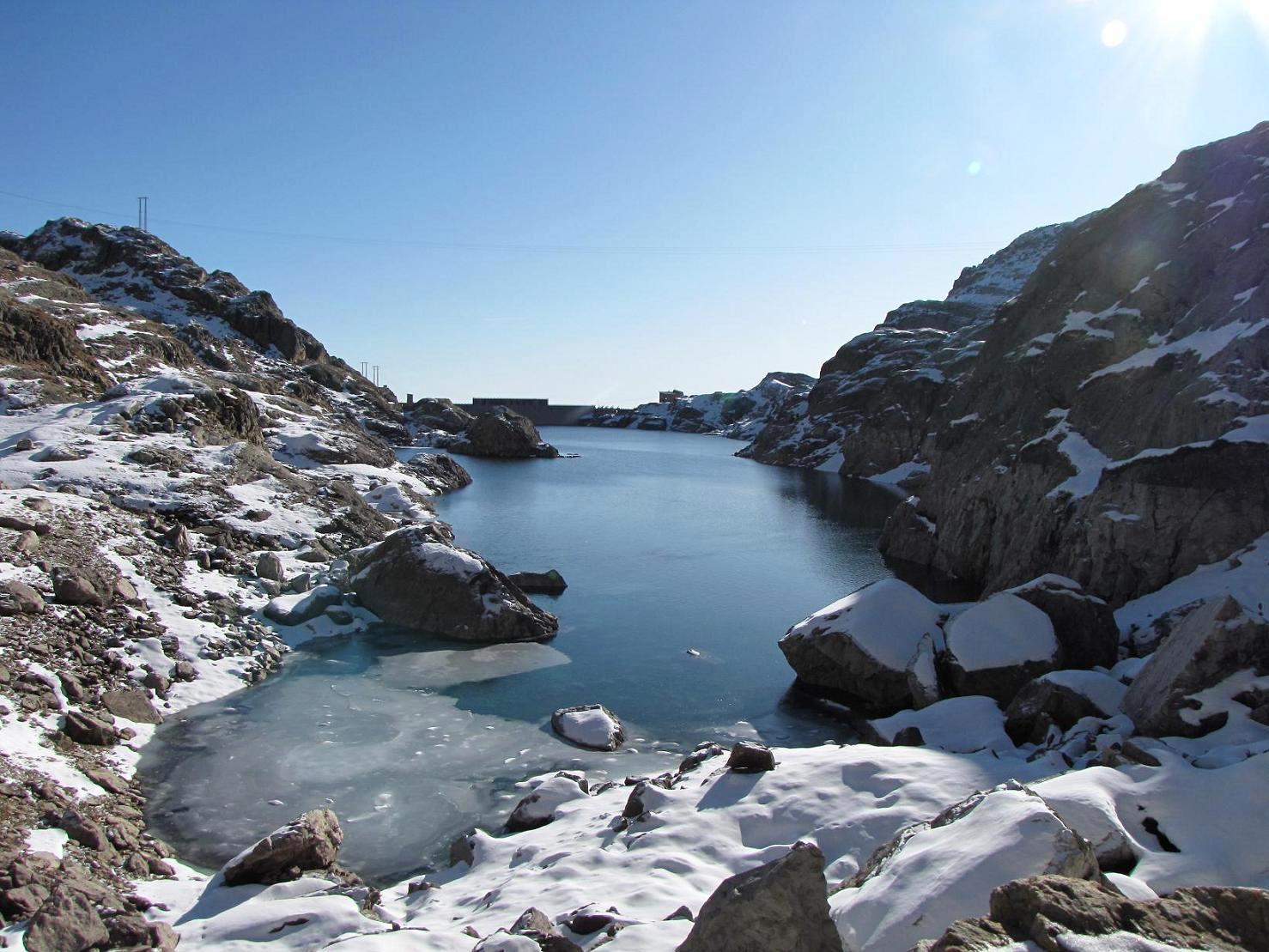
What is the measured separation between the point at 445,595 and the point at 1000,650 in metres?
19.8

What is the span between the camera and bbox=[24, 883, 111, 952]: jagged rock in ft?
29.5

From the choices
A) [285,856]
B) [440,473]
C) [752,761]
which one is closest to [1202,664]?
[752,761]

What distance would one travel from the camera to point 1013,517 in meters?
40.7

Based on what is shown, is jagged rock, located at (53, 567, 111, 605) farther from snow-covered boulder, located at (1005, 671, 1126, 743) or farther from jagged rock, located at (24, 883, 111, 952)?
snow-covered boulder, located at (1005, 671, 1126, 743)

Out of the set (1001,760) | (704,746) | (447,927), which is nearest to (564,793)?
(704,746)

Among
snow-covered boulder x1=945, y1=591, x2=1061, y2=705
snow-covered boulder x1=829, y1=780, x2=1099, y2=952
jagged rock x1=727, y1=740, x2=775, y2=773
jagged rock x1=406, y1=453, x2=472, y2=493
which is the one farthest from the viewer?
jagged rock x1=406, y1=453, x2=472, y2=493

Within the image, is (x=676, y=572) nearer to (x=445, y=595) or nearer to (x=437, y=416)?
(x=445, y=595)

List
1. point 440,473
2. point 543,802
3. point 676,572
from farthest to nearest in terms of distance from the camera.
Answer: point 440,473, point 676,572, point 543,802

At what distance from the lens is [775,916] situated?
733cm

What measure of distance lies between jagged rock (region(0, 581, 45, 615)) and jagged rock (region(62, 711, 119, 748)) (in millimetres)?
3927

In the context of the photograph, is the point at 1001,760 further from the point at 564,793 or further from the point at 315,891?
the point at 315,891

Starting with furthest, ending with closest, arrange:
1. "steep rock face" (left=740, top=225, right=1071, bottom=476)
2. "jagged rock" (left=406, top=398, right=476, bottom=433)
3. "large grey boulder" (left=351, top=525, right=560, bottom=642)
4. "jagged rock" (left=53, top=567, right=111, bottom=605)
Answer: "jagged rock" (left=406, top=398, right=476, bottom=433) → "steep rock face" (left=740, top=225, right=1071, bottom=476) → "large grey boulder" (left=351, top=525, right=560, bottom=642) → "jagged rock" (left=53, top=567, right=111, bottom=605)

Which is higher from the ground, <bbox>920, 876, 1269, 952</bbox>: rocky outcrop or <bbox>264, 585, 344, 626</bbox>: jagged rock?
<bbox>920, 876, 1269, 952</bbox>: rocky outcrop

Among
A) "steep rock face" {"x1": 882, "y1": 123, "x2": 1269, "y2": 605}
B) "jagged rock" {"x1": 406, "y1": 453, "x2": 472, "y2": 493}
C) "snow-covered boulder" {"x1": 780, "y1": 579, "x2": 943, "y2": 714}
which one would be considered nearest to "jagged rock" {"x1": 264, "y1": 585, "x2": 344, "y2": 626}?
"snow-covered boulder" {"x1": 780, "y1": 579, "x2": 943, "y2": 714}
